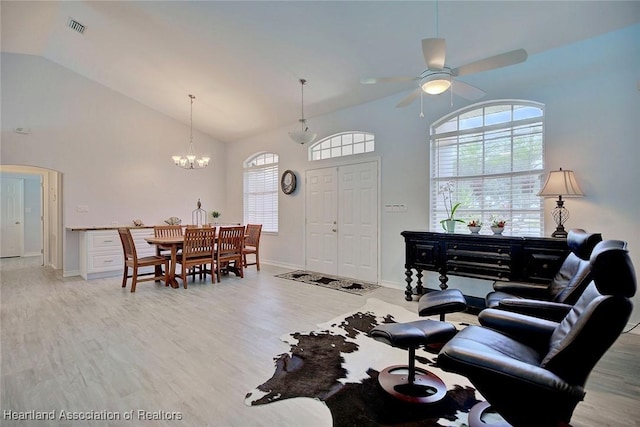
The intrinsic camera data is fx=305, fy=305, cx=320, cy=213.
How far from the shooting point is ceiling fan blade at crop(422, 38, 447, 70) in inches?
87.9

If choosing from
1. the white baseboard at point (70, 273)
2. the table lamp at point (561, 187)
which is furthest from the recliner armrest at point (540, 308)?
the white baseboard at point (70, 273)

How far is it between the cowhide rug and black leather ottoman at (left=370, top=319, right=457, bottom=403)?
55 mm

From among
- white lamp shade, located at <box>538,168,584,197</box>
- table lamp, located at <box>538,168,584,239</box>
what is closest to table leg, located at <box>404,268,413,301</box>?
table lamp, located at <box>538,168,584,239</box>

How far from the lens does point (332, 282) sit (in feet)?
17.0

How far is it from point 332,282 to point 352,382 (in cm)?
298

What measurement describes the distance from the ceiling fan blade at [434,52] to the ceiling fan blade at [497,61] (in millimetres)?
194

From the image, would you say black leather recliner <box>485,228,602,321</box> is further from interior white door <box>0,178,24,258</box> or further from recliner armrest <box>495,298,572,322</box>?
interior white door <box>0,178,24,258</box>

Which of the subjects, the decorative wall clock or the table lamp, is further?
the decorative wall clock

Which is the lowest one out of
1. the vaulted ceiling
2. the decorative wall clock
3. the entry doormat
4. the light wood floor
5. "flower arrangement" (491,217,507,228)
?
the light wood floor

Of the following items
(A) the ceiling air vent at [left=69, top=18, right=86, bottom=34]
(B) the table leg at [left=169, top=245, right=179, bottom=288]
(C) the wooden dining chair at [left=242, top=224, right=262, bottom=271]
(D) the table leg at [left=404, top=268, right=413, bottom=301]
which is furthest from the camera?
(C) the wooden dining chair at [left=242, top=224, right=262, bottom=271]

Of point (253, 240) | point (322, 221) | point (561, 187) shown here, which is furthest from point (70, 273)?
point (561, 187)

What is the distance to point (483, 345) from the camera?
167 cm

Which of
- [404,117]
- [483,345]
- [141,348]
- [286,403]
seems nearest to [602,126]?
[404,117]

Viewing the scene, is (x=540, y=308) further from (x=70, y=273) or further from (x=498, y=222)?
(x=70, y=273)
